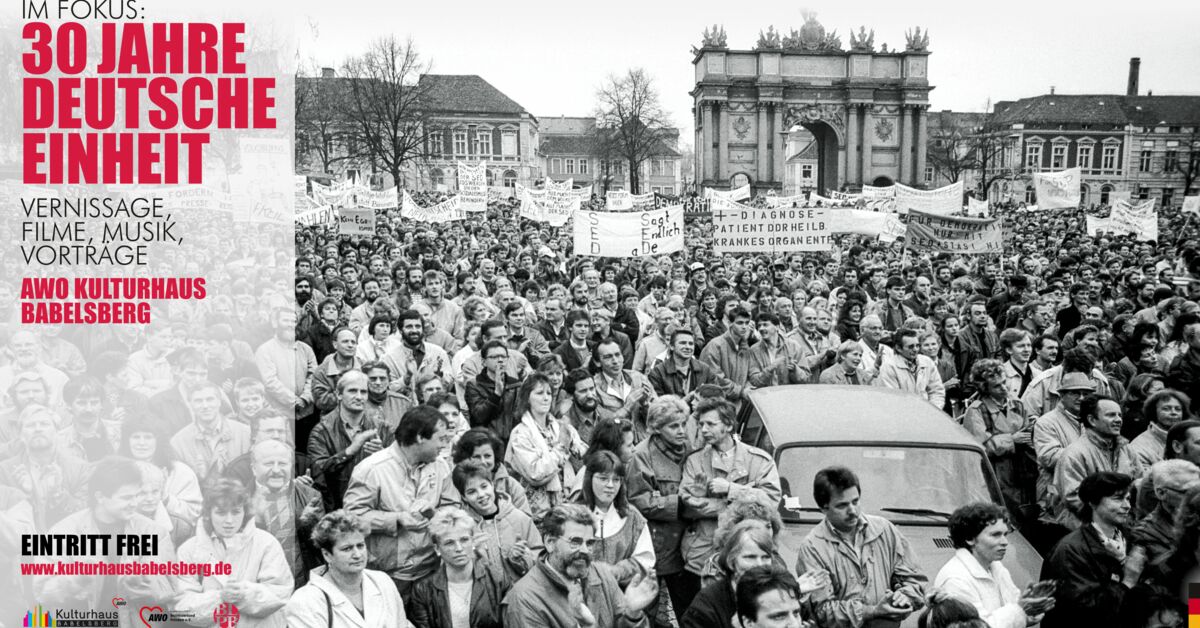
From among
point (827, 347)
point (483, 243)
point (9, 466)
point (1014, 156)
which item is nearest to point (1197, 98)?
point (1014, 156)

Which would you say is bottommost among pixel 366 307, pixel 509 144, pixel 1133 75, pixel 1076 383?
pixel 1076 383

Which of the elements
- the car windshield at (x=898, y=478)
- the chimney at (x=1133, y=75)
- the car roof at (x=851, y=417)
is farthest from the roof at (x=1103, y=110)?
the car windshield at (x=898, y=478)

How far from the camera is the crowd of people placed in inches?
166

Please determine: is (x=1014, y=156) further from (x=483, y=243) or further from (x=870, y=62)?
(x=483, y=243)

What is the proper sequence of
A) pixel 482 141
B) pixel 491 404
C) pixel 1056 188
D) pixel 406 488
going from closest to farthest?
pixel 406 488 < pixel 491 404 < pixel 1056 188 < pixel 482 141

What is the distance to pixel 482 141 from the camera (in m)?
107

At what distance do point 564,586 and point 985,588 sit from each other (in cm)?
176

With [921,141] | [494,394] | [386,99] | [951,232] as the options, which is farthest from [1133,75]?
[494,394]

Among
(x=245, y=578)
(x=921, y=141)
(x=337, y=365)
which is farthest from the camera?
(x=921, y=141)

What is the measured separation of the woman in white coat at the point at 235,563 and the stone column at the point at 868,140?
249ft

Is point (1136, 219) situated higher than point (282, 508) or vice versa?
point (1136, 219)

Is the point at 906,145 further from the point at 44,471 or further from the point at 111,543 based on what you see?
the point at 111,543

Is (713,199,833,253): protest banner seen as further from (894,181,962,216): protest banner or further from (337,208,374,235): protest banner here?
(894,181,962,216): protest banner

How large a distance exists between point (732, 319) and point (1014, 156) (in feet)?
321
